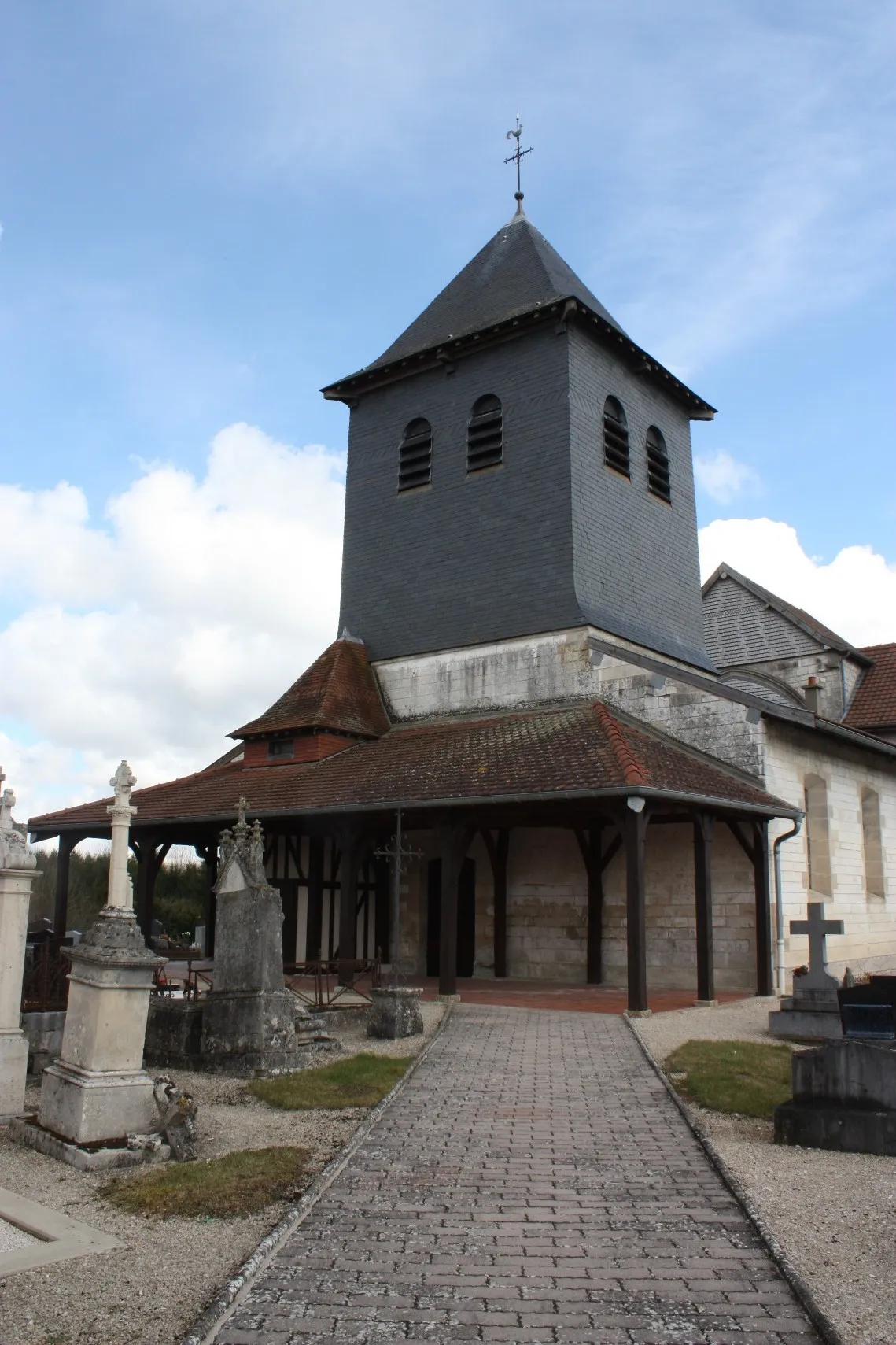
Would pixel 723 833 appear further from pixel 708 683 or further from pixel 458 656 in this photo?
pixel 458 656

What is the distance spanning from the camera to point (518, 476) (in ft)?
55.6

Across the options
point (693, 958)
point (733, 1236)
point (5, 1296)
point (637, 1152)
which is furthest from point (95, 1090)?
point (693, 958)

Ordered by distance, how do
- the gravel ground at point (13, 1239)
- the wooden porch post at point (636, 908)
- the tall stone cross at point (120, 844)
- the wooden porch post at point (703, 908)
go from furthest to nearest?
the wooden porch post at point (703, 908), the wooden porch post at point (636, 908), the tall stone cross at point (120, 844), the gravel ground at point (13, 1239)

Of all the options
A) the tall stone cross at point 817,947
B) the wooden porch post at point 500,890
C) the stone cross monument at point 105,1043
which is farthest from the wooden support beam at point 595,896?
the stone cross monument at point 105,1043

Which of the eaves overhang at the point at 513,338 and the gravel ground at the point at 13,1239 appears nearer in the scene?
the gravel ground at the point at 13,1239

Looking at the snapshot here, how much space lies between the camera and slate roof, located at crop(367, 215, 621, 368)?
18.2 metres

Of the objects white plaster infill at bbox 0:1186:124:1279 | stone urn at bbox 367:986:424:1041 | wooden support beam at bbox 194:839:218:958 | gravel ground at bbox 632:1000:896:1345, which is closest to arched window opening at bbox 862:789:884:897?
stone urn at bbox 367:986:424:1041

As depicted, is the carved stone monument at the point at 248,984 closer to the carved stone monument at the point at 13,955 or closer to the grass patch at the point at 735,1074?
the carved stone monument at the point at 13,955

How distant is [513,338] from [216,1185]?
15178 mm

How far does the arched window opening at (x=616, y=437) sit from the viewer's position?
17531mm

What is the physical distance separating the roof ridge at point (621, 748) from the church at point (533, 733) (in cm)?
4

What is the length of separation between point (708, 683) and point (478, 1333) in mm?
11146

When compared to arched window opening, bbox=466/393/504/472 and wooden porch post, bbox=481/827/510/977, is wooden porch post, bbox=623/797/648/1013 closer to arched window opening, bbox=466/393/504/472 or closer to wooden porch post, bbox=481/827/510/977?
wooden porch post, bbox=481/827/510/977

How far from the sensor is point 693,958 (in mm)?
13523
